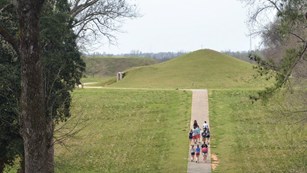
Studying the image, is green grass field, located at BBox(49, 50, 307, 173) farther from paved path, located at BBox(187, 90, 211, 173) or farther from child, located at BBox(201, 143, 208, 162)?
child, located at BBox(201, 143, 208, 162)

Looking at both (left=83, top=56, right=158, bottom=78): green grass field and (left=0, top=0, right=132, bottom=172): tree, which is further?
(left=83, top=56, right=158, bottom=78): green grass field

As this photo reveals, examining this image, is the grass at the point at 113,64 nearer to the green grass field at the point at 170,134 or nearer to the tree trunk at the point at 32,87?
the green grass field at the point at 170,134

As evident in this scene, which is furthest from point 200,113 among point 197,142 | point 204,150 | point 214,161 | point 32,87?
point 32,87

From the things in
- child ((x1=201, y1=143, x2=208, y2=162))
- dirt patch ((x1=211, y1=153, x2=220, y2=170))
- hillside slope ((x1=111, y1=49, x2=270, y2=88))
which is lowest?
dirt patch ((x1=211, y1=153, x2=220, y2=170))

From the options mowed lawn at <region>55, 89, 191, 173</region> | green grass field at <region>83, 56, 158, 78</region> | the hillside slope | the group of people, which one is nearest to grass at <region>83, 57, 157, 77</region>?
green grass field at <region>83, 56, 158, 78</region>

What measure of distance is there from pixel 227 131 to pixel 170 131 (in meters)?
3.20

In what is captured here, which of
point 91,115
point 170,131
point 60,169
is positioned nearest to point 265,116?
point 170,131

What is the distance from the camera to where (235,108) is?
96.4 ft

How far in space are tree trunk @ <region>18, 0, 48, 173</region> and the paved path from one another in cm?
1144

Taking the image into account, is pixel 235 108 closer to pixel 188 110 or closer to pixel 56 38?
pixel 188 110

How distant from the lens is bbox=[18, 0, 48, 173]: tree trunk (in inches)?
233

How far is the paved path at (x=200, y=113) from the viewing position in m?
17.4

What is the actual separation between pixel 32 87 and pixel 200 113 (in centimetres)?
2237

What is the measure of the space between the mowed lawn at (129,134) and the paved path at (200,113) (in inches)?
15.3
